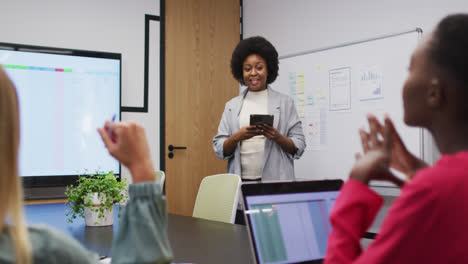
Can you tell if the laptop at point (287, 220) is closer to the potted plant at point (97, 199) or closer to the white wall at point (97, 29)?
the potted plant at point (97, 199)

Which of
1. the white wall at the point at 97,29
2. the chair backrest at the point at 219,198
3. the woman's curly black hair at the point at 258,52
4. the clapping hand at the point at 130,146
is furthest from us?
the white wall at the point at 97,29

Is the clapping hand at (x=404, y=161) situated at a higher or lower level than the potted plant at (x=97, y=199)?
higher

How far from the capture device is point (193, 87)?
4.51 meters

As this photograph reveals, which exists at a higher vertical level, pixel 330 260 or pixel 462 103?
pixel 462 103

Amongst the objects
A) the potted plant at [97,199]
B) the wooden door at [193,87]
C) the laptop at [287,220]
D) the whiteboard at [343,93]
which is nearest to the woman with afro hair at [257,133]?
the whiteboard at [343,93]

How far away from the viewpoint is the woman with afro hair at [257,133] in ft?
9.77

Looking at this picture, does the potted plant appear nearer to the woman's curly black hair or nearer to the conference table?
the conference table

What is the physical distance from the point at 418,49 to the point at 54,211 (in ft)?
7.73

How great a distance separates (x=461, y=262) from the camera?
2.04 feet

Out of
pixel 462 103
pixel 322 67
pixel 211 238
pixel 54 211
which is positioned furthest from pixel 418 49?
pixel 322 67

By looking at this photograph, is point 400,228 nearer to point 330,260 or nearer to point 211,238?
point 330,260

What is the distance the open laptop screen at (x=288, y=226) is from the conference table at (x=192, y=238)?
296 mm

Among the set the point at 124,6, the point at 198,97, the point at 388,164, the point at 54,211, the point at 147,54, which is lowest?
the point at 54,211

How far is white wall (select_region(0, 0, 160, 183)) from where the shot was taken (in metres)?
3.68
